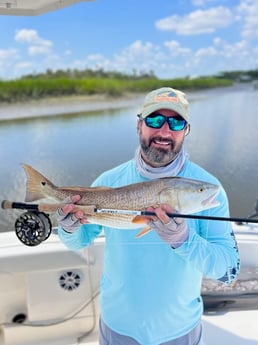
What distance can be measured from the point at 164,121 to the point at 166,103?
A: 5 centimetres

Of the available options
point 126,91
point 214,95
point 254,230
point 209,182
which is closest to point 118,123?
point 126,91

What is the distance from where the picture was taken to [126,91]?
307 inches

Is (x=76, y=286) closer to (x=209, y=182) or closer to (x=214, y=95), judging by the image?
(x=209, y=182)

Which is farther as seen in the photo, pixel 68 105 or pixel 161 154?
pixel 68 105

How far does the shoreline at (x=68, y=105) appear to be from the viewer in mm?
7016

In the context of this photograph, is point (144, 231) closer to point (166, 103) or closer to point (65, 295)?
point (166, 103)

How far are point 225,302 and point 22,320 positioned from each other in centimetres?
107

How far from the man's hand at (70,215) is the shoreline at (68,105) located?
5905mm

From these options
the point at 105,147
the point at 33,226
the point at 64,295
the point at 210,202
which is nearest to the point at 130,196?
the point at 210,202

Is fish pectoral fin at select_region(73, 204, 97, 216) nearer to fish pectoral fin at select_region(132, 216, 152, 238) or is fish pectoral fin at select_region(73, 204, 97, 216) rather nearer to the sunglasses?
fish pectoral fin at select_region(132, 216, 152, 238)

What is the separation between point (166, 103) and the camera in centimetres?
115

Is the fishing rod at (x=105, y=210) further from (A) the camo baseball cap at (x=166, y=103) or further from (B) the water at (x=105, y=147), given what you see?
(B) the water at (x=105, y=147)

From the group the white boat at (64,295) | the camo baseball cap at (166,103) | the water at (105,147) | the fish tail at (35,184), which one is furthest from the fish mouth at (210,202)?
the water at (105,147)

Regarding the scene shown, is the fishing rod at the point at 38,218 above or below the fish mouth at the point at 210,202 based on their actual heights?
below
